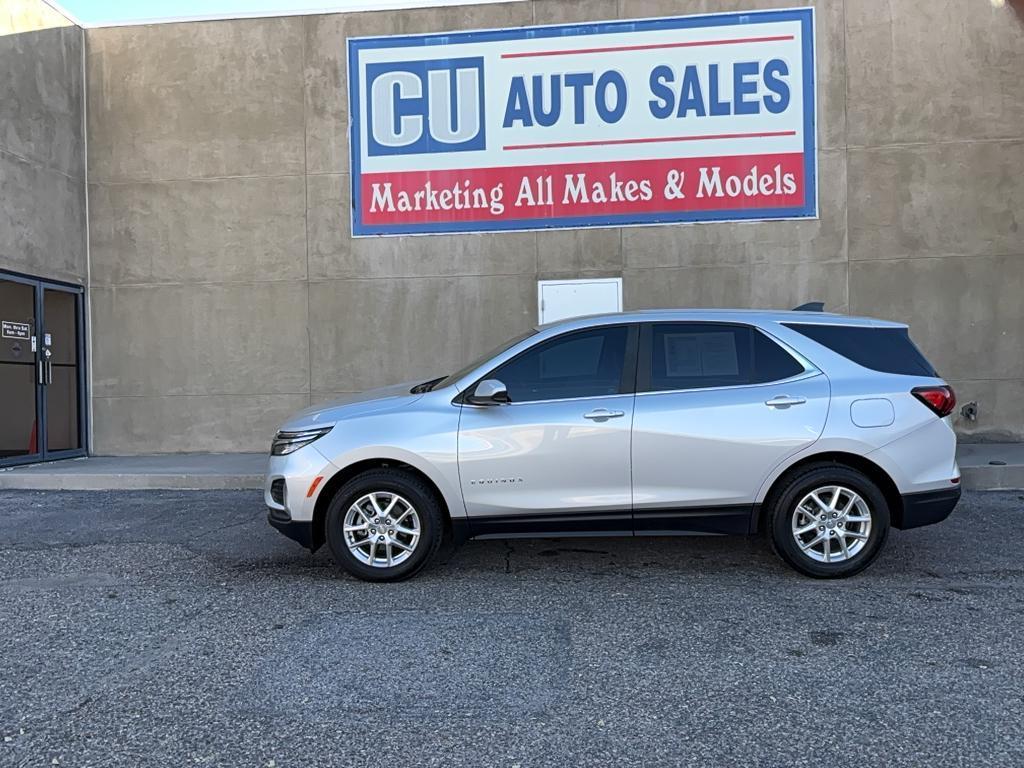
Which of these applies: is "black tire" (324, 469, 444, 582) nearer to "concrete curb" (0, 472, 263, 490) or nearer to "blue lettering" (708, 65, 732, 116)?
"concrete curb" (0, 472, 263, 490)

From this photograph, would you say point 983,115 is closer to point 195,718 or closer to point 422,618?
point 422,618

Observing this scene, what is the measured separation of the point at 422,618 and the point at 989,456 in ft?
25.4

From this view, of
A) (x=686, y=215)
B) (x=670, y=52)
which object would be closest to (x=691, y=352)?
(x=686, y=215)

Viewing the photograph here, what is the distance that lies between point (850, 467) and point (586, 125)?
6.99 metres

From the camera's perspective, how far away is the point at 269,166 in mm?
11008

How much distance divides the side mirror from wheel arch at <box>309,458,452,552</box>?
59 cm

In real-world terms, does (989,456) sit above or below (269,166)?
below

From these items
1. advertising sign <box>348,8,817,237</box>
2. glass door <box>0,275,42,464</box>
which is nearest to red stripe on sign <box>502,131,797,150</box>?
advertising sign <box>348,8,817,237</box>

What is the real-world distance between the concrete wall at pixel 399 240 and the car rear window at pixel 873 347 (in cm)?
549

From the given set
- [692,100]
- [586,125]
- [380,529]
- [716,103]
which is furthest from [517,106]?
[380,529]

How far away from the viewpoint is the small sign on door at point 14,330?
10148mm

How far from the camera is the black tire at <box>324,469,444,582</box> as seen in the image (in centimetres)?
486

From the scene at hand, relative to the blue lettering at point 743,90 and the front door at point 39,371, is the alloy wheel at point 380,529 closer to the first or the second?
the front door at point 39,371

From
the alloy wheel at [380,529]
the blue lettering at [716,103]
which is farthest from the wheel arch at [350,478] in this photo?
the blue lettering at [716,103]
